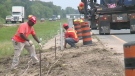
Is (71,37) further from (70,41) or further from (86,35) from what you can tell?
(86,35)

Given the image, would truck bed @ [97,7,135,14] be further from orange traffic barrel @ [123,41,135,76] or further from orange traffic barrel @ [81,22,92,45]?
orange traffic barrel @ [123,41,135,76]

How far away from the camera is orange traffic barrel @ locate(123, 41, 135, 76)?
507cm

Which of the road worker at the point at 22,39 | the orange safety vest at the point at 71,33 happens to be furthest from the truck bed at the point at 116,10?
the road worker at the point at 22,39

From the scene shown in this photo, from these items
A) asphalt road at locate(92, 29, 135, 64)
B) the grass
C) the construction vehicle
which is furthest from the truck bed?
→ the grass

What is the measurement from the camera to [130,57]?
16.9 ft

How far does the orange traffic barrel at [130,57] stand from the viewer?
16.6 ft

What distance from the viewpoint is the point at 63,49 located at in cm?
1695

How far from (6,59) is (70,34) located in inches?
161

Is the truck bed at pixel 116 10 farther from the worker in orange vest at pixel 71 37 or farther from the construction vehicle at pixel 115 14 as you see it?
the worker in orange vest at pixel 71 37

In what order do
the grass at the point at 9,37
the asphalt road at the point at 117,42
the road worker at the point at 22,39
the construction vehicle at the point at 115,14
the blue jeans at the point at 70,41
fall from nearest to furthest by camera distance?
1. the road worker at the point at 22,39
2. the asphalt road at the point at 117,42
3. the blue jeans at the point at 70,41
4. the grass at the point at 9,37
5. the construction vehicle at the point at 115,14

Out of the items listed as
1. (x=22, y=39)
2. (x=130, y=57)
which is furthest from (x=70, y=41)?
(x=130, y=57)

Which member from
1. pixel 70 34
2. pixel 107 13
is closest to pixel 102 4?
pixel 107 13

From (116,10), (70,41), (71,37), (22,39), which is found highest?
(116,10)

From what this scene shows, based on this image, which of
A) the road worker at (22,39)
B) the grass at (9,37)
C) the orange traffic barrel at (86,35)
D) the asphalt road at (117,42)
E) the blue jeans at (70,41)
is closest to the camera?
the road worker at (22,39)
